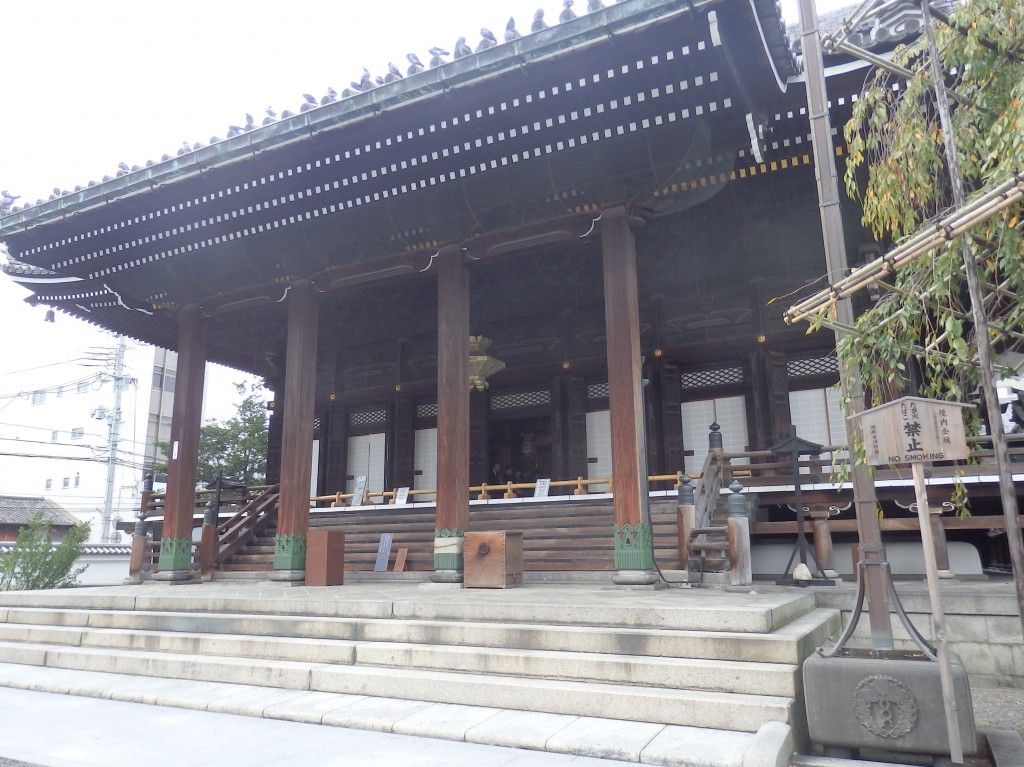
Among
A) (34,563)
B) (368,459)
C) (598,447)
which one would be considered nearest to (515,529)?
(598,447)

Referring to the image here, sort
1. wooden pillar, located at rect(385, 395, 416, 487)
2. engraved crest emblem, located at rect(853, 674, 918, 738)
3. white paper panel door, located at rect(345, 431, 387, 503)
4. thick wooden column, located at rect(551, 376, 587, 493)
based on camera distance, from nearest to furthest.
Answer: engraved crest emblem, located at rect(853, 674, 918, 738), thick wooden column, located at rect(551, 376, 587, 493), wooden pillar, located at rect(385, 395, 416, 487), white paper panel door, located at rect(345, 431, 387, 503)

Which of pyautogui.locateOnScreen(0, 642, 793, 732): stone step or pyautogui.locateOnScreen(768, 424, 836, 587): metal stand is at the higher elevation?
pyautogui.locateOnScreen(768, 424, 836, 587): metal stand

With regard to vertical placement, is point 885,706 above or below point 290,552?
below

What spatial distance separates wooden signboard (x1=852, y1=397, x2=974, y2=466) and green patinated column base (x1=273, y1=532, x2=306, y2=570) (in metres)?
9.05

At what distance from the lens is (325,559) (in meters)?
10.3

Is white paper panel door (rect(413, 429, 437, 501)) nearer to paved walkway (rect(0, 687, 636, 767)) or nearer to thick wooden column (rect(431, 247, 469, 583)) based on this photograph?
thick wooden column (rect(431, 247, 469, 583))

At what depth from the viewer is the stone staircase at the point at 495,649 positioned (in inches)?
182

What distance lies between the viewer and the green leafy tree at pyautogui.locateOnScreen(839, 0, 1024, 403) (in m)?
4.07

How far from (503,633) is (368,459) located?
39.8 feet

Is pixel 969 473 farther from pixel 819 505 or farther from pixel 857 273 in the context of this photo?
pixel 857 273

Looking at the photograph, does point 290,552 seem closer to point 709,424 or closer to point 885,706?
point 709,424

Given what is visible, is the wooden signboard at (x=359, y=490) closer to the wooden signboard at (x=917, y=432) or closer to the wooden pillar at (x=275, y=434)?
the wooden pillar at (x=275, y=434)

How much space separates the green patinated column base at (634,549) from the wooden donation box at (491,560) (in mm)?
1430

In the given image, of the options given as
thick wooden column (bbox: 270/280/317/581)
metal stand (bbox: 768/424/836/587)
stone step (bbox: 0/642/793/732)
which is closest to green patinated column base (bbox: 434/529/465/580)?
thick wooden column (bbox: 270/280/317/581)
